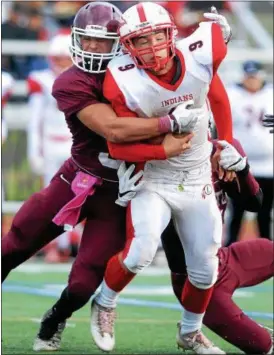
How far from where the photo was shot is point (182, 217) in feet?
17.1

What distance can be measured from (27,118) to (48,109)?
0.61 metres

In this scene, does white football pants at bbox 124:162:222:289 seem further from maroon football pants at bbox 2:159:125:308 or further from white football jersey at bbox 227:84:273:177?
white football jersey at bbox 227:84:273:177

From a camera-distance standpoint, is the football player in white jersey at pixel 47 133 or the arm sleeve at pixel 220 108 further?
the football player in white jersey at pixel 47 133

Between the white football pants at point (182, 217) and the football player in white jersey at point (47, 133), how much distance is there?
4.41 metres

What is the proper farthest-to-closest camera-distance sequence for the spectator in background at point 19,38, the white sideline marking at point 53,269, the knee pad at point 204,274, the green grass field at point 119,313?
1. the spectator in background at point 19,38
2. the white sideline marking at point 53,269
3. the green grass field at point 119,313
4. the knee pad at point 204,274

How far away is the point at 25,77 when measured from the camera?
1046cm

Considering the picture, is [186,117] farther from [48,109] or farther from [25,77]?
[25,77]

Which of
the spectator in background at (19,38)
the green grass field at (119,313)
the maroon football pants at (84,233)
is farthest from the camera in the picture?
the spectator in background at (19,38)

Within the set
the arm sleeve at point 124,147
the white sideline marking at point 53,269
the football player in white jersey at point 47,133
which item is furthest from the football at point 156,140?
the football player in white jersey at point 47,133

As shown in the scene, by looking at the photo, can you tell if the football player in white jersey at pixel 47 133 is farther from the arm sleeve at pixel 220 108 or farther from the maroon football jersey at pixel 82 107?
the arm sleeve at pixel 220 108

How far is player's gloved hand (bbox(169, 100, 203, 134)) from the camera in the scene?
4992mm

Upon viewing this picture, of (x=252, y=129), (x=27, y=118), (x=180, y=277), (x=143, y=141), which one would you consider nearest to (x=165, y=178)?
(x=143, y=141)

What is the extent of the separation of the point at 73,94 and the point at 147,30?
464mm

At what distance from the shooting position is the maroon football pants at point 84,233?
550cm
